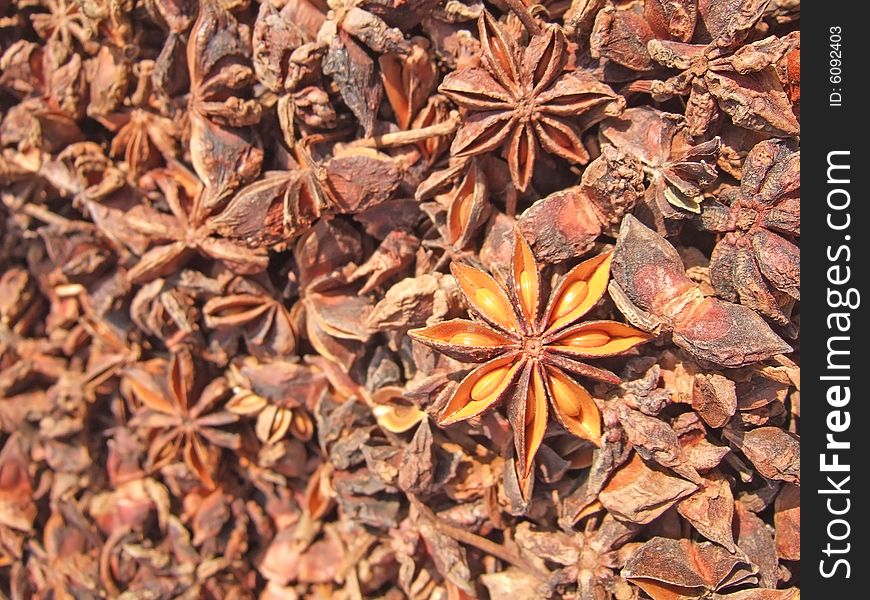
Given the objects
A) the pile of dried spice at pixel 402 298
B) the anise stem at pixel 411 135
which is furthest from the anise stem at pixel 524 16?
the anise stem at pixel 411 135

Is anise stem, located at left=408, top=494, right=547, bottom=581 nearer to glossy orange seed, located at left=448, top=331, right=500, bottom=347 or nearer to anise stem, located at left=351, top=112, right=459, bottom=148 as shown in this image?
glossy orange seed, located at left=448, top=331, right=500, bottom=347

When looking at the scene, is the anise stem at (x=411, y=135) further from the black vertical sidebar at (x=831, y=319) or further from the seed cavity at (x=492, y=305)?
the black vertical sidebar at (x=831, y=319)

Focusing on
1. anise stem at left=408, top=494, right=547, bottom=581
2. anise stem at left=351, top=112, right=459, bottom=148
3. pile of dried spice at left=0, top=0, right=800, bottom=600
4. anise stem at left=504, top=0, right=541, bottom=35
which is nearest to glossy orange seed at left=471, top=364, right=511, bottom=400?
pile of dried spice at left=0, top=0, right=800, bottom=600

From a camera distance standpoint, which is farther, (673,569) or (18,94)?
(18,94)

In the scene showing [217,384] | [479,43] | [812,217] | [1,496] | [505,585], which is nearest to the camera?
[812,217]

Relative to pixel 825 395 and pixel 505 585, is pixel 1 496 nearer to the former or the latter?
pixel 505 585

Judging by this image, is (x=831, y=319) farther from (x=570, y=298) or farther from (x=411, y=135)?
(x=411, y=135)

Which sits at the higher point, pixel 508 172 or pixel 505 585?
pixel 508 172

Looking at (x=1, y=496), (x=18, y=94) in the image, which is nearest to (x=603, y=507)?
(x=1, y=496)
